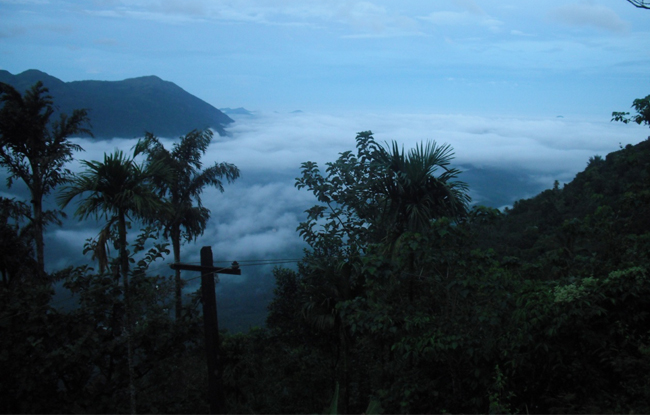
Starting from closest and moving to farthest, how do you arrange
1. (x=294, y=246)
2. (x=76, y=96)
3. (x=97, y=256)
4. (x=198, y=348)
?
(x=97, y=256)
(x=198, y=348)
(x=294, y=246)
(x=76, y=96)

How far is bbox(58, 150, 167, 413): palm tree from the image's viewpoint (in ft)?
25.8

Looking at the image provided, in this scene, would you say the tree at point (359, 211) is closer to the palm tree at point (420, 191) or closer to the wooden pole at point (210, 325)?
the palm tree at point (420, 191)

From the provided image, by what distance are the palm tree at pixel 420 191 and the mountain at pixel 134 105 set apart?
241 ft

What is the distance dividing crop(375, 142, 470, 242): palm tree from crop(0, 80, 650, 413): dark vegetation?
0.03 m

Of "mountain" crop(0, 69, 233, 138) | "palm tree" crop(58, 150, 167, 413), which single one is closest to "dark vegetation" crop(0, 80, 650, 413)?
"palm tree" crop(58, 150, 167, 413)

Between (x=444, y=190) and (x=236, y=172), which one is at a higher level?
(x=236, y=172)

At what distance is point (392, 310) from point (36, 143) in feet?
49.9

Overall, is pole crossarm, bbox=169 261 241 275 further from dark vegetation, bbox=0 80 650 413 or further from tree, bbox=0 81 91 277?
tree, bbox=0 81 91 277

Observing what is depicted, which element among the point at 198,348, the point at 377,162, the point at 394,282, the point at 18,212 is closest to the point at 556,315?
the point at 394,282

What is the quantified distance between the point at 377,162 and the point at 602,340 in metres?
4.62

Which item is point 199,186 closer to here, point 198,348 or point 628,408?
point 198,348

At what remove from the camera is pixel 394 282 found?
7.72 meters

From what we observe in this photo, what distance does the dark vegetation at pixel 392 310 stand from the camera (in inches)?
268

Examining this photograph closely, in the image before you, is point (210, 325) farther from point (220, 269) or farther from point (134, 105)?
point (134, 105)
